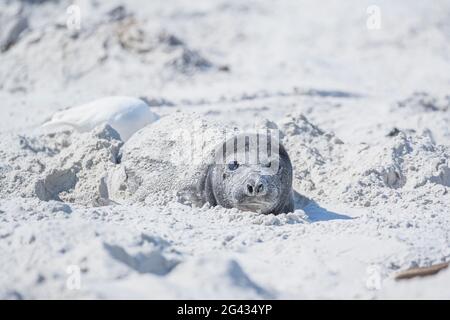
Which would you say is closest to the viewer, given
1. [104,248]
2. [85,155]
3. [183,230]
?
[104,248]

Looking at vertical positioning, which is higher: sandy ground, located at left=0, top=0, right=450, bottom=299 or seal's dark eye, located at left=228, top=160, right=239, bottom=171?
seal's dark eye, located at left=228, top=160, right=239, bottom=171

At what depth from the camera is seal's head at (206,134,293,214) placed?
486cm

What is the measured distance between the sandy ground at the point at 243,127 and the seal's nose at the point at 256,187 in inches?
5.9

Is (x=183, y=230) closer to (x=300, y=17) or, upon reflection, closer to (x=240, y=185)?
(x=240, y=185)

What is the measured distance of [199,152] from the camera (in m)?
5.35

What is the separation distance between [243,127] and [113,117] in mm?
1420

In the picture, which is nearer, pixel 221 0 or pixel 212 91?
pixel 212 91

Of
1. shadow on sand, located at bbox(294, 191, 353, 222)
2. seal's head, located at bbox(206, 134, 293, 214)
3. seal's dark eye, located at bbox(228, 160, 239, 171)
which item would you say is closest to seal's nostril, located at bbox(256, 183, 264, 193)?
seal's head, located at bbox(206, 134, 293, 214)

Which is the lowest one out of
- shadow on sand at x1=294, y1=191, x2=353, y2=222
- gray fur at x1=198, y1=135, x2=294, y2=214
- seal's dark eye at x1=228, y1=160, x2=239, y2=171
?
shadow on sand at x1=294, y1=191, x2=353, y2=222

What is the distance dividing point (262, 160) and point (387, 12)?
9.44 meters

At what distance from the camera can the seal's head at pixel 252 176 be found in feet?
15.9

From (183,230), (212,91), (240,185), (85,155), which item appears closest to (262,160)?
(240,185)

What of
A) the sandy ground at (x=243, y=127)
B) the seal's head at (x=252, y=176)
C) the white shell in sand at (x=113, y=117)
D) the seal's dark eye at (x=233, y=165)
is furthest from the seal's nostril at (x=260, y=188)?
the white shell in sand at (x=113, y=117)

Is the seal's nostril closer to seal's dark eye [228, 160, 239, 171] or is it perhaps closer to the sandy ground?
the sandy ground
